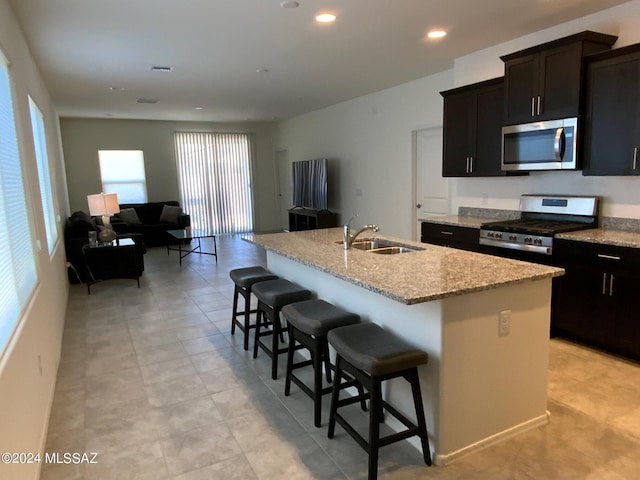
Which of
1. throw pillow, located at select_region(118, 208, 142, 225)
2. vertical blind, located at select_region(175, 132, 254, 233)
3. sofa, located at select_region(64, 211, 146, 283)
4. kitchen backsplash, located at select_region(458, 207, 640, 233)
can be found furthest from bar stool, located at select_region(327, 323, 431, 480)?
vertical blind, located at select_region(175, 132, 254, 233)

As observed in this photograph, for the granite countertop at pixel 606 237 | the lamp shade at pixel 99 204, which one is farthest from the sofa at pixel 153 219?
the granite countertop at pixel 606 237

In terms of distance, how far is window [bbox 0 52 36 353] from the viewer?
2057mm

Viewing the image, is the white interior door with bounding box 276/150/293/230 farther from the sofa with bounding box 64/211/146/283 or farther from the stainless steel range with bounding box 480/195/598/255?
the stainless steel range with bounding box 480/195/598/255

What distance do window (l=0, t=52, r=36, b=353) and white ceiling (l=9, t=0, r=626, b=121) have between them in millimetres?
1045

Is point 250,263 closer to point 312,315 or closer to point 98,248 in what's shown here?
point 98,248

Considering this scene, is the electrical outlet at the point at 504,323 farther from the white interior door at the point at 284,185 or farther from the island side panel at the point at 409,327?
the white interior door at the point at 284,185

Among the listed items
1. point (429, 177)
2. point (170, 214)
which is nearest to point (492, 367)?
point (429, 177)

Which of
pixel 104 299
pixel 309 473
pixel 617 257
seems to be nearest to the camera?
pixel 309 473

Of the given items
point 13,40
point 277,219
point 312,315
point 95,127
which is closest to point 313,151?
point 277,219

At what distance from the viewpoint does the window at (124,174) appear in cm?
927

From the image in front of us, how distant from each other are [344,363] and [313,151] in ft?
23.5

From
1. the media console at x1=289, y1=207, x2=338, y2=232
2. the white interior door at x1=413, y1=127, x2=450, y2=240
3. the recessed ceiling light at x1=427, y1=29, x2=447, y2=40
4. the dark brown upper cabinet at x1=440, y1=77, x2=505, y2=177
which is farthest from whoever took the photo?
the media console at x1=289, y1=207, x2=338, y2=232

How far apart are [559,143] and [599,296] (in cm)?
128

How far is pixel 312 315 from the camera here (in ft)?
8.64
